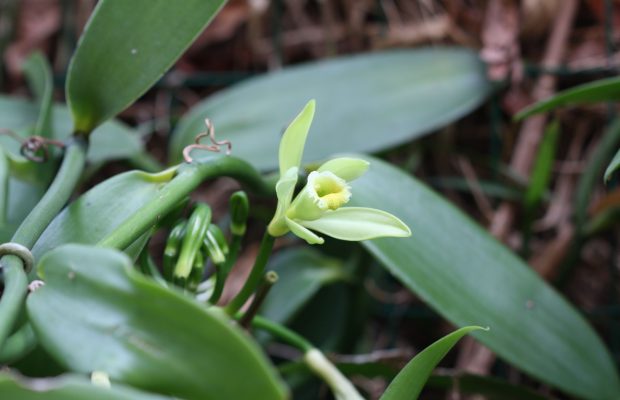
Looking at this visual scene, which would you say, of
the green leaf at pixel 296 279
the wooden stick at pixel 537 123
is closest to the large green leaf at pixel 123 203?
the green leaf at pixel 296 279

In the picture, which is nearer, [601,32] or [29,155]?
[29,155]

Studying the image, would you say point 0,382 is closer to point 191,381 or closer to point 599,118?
point 191,381

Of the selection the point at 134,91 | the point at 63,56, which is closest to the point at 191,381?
the point at 134,91

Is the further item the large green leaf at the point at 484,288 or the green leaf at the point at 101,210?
the large green leaf at the point at 484,288

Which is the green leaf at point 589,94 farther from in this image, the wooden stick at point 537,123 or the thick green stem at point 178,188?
the wooden stick at point 537,123

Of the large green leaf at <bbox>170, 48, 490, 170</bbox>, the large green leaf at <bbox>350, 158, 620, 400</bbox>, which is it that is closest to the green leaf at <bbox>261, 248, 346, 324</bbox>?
the large green leaf at <bbox>170, 48, 490, 170</bbox>

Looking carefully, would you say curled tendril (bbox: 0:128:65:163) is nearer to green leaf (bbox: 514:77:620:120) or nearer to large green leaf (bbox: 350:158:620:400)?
large green leaf (bbox: 350:158:620:400)
